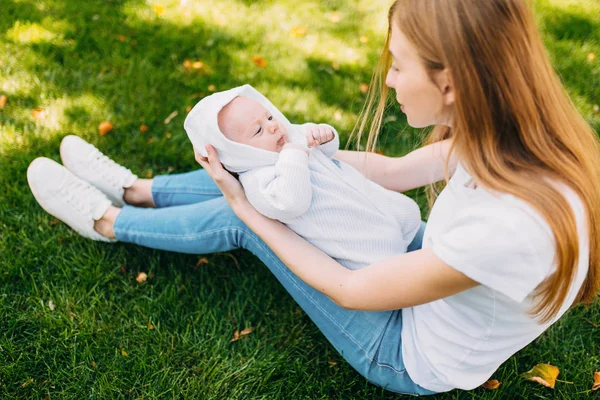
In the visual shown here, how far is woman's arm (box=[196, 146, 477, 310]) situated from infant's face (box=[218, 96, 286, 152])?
104 mm

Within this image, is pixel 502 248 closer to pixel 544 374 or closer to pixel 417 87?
pixel 417 87

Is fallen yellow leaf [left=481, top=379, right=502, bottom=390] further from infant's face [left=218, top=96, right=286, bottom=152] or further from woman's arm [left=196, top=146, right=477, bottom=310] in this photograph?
infant's face [left=218, top=96, right=286, bottom=152]

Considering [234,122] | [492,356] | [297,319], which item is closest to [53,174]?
[234,122]

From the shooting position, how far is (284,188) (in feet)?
5.74

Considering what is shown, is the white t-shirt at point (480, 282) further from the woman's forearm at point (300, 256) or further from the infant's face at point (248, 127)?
the infant's face at point (248, 127)

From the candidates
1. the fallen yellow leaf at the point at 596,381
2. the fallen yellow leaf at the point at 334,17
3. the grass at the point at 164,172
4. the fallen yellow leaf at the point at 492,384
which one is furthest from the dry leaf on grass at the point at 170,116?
the fallen yellow leaf at the point at 596,381

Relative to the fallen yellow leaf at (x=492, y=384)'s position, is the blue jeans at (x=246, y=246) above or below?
above

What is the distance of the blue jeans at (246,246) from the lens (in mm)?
1820

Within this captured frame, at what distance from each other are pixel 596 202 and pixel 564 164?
0.15 metres

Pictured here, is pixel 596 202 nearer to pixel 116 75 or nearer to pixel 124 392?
pixel 124 392

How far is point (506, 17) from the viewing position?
1.31 m

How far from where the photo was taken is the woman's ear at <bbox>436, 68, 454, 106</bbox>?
1.38 m

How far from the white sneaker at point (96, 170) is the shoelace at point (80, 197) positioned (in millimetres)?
134

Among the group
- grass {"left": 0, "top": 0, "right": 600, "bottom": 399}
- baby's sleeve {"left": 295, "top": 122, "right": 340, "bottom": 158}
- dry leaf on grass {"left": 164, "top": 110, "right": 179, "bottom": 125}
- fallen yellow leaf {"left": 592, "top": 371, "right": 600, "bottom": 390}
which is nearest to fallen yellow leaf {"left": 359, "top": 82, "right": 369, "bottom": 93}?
grass {"left": 0, "top": 0, "right": 600, "bottom": 399}
